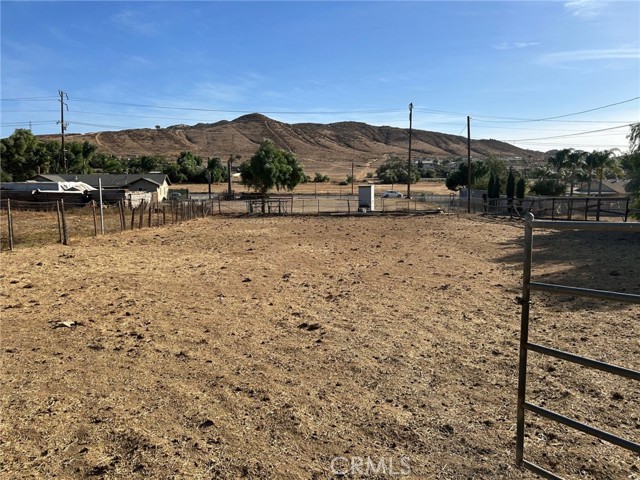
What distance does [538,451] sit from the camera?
3867 millimetres

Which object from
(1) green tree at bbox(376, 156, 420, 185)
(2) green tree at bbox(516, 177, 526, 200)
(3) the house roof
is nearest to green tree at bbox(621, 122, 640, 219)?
(2) green tree at bbox(516, 177, 526, 200)

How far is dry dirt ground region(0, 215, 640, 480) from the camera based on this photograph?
12.6ft

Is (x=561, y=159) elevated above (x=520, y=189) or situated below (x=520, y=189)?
above

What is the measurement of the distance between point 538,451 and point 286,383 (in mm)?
2692

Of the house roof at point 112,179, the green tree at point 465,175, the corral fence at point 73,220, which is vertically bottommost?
the corral fence at point 73,220

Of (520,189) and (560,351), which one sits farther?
(520,189)

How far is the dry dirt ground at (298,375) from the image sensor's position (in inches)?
151

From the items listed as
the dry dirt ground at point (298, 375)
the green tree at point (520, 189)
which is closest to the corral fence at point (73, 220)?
the dry dirt ground at point (298, 375)

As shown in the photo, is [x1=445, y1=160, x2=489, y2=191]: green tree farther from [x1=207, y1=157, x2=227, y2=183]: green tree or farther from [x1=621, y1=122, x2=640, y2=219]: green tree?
[x1=207, y1=157, x2=227, y2=183]: green tree

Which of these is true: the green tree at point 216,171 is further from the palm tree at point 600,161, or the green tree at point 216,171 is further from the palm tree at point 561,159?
the palm tree at point 600,161

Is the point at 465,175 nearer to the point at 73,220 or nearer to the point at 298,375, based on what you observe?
the point at 73,220

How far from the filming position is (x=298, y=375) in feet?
18.3

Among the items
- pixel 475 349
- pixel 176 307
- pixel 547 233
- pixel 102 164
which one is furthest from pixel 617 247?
pixel 102 164

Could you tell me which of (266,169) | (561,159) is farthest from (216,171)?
(561,159)
